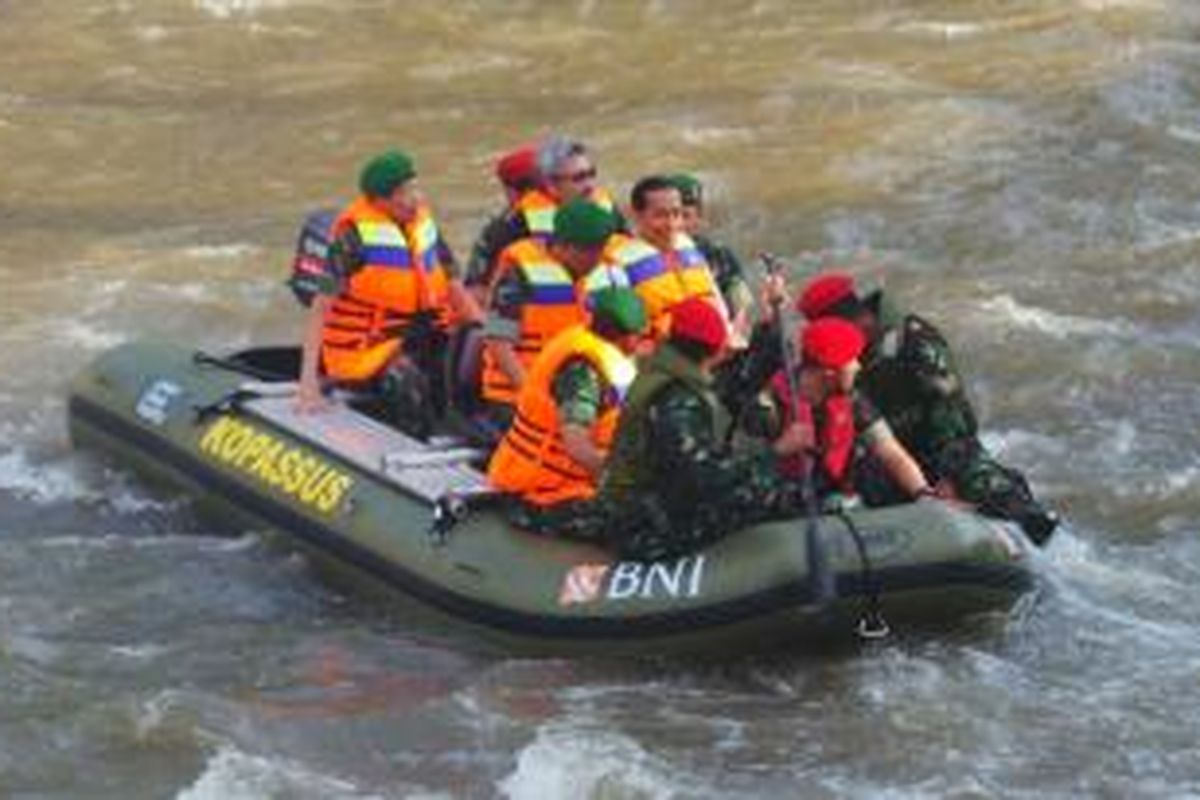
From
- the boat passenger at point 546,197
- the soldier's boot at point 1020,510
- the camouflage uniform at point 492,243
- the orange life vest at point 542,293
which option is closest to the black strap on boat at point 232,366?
the camouflage uniform at point 492,243

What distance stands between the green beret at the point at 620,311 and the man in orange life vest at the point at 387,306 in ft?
5.06

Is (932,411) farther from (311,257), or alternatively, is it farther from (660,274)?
(311,257)

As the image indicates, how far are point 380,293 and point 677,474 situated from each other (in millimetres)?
2005

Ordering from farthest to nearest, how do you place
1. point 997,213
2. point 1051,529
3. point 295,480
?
point 997,213 → point 295,480 → point 1051,529

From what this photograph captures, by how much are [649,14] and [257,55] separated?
9.65ft

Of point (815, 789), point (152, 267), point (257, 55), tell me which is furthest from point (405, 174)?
point (257, 55)

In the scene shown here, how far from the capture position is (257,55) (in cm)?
1911

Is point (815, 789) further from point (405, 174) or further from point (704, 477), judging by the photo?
point (405, 174)

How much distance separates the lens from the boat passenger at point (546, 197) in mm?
8836

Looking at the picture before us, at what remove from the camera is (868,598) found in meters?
7.58

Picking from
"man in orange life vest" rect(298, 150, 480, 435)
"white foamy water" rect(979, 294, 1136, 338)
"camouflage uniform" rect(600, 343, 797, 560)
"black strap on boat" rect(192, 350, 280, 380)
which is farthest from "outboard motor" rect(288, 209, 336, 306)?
"white foamy water" rect(979, 294, 1136, 338)

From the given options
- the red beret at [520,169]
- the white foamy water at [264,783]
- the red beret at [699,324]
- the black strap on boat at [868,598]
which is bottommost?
the white foamy water at [264,783]

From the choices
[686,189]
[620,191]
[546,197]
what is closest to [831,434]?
[686,189]

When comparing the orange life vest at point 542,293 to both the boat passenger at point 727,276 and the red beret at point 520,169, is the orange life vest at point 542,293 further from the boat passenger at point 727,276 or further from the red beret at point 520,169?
the red beret at point 520,169
